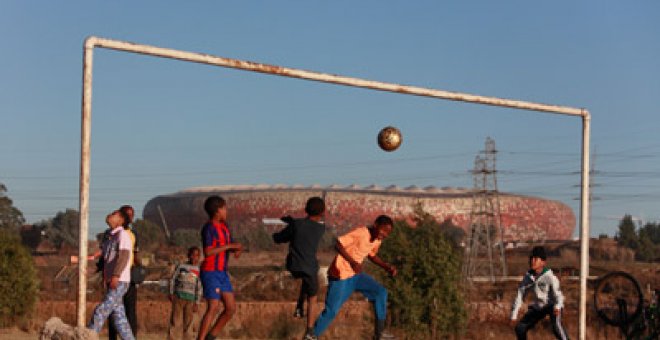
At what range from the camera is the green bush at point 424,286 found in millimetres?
24922

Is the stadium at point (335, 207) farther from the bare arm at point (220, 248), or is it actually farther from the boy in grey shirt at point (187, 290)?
the bare arm at point (220, 248)

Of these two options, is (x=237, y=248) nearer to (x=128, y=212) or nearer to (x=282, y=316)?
(x=128, y=212)

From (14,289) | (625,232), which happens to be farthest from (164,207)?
(14,289)

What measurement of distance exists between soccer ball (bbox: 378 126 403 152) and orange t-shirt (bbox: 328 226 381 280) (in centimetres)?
245

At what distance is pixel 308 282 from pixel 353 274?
2.17 ft

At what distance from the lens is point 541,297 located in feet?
45.9

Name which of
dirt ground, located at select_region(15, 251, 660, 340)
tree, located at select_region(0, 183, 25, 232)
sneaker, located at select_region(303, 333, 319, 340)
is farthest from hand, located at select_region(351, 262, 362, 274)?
tree, located at select_region(0, 183, 25, 232)

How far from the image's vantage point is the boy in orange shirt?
1253 cm

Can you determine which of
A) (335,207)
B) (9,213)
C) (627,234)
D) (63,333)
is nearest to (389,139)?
(63,333)

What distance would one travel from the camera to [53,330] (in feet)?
38.1

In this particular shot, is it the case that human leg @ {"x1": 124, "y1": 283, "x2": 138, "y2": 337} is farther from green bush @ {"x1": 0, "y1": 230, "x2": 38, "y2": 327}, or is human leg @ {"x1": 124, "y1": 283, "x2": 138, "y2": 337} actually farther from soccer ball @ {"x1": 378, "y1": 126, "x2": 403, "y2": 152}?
green bush @ {"x1": 0, "y1": 230, "x2": 38, "y2": 327}

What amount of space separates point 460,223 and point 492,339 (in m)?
164

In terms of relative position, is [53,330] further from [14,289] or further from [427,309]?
[427,309]

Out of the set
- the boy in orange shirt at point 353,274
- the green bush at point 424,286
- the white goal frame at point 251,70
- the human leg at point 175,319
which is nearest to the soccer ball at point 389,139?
the white goal frame at point 251,70
